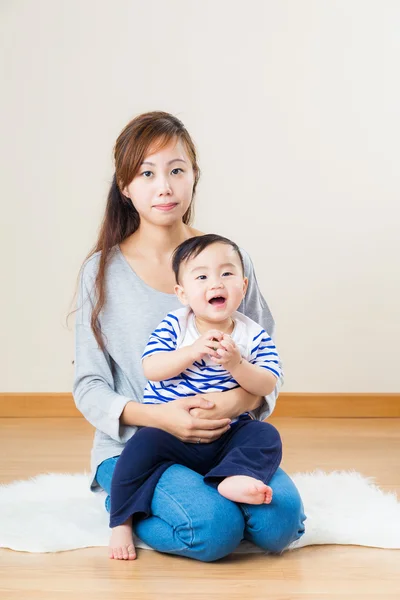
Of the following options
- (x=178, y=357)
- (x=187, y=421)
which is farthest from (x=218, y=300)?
(x=187, y=421)

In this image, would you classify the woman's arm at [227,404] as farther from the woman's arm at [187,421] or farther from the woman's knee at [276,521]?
the woman's knee at [276,521]

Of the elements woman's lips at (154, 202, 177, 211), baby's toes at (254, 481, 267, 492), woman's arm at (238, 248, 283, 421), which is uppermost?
woman's lips at (154, 202, 177, 211)

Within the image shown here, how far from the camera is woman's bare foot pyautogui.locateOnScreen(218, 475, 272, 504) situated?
5.48 feet

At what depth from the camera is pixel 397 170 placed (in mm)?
3580

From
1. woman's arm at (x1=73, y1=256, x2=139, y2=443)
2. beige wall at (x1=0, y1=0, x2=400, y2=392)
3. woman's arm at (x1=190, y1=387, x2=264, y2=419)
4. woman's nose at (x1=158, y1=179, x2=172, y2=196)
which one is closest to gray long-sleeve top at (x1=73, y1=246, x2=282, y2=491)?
woman's arm at (x1=73, y1=256, x2=139, y2=443)

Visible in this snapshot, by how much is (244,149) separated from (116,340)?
172cm

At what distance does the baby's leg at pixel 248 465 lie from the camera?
1.68 metres

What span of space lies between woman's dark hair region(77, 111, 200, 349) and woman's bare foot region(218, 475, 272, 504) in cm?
51

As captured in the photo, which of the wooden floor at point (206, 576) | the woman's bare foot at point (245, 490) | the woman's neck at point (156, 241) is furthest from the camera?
the woman's neck at point (156, 241)

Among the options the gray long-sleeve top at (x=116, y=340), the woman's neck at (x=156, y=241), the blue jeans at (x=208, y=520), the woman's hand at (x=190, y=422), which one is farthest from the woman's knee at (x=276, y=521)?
the woman's neck at (x=156, y=241)

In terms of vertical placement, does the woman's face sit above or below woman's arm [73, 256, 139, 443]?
above

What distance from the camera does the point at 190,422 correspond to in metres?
1.76

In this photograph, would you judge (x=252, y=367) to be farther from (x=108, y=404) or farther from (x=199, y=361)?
(x=108, y=404)

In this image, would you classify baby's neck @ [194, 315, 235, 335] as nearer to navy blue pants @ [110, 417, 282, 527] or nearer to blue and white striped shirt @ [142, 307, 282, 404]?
blue and white striped shirt @ [142, 307, 282, 404]
